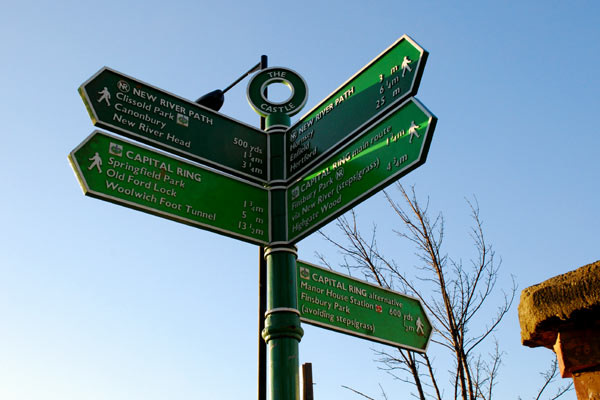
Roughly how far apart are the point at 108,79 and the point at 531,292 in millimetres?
2890

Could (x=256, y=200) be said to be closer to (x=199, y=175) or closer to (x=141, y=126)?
(x=199, y=175)

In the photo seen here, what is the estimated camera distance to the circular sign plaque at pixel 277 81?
15.5 feet

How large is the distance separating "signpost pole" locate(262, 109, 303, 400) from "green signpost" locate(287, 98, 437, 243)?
85 millimetres

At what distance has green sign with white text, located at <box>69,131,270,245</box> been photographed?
366 centimetres

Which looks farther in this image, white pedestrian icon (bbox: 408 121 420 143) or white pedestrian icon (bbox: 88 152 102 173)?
white pedestrian icon (bbox: 88 152 102 173)

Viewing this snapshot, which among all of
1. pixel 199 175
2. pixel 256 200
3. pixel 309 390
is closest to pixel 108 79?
pixel 199 175

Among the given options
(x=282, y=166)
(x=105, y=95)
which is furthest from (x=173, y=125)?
(x=282, y=166)

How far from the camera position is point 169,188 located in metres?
3.89

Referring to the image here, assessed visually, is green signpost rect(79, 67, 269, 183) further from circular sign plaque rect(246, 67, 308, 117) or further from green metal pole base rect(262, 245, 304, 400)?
green metal pole base rect(262, 245, 304, 400)

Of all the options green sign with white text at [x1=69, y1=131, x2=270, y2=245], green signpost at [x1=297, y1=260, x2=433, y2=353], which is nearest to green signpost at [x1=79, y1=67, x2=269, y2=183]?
green sign with white text at [x1=69, y1=131, x2=270, y2=245]

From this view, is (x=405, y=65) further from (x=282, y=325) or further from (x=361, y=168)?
(x=282, y=325)

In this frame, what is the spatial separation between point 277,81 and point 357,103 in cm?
95

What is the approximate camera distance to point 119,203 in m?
3.66

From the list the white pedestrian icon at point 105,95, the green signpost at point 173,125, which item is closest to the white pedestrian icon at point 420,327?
the green signpost at point 173,125
